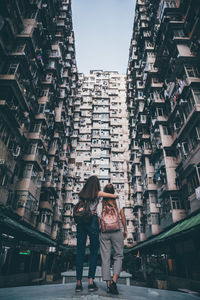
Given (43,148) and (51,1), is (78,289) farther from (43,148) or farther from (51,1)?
(51,1)

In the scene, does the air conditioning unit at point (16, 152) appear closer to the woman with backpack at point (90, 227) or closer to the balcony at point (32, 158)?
the balcony at point (32, 158)

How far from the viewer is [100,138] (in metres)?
50.1

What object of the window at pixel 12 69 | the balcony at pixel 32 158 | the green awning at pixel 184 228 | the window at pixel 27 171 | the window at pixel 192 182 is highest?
the window at pixel 12 69

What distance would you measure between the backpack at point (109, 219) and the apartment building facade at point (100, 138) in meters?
36.6

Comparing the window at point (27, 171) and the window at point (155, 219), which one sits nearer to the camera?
the window at point (27, 171)

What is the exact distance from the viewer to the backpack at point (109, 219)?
3.80 metres

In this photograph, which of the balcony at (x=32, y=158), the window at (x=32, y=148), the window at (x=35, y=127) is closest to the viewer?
the balcony at (x=32, y=158)

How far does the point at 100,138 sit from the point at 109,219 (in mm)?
46423

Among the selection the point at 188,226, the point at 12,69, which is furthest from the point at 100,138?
the point at 188,226

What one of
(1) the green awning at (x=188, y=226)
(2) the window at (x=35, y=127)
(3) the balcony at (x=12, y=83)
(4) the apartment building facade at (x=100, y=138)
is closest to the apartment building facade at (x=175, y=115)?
(1) the green awning at (x=188, y=226)

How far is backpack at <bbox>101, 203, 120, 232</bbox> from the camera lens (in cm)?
380

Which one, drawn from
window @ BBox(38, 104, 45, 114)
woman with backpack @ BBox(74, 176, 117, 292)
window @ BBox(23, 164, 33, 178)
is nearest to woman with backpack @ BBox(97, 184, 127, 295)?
woman with backpack @ BBox(74, 176, 117, 292)

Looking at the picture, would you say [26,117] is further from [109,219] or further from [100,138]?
[100,138]

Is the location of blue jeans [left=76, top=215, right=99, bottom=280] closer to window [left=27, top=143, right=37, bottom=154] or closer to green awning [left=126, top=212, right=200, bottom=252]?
green awning [left=126, top=212, right=200, bottom=252]
